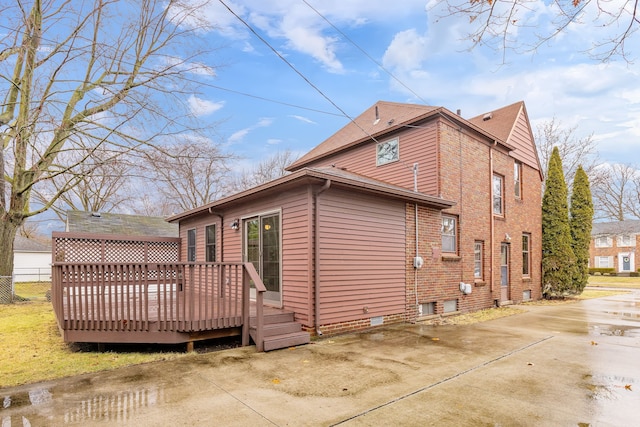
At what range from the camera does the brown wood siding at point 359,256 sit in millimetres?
6660

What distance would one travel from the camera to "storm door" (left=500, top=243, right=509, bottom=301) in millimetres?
11969

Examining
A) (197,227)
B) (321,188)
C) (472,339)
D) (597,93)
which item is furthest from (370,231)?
(197,227)

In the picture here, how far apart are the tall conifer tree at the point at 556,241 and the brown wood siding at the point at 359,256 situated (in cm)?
947

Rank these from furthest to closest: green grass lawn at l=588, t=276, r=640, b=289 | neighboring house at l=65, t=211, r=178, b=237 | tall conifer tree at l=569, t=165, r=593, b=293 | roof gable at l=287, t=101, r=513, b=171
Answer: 1. green grass lawn at l=588, t=276, r=640, b=289
2. neighboring house at l=65, t=211, r=178, b=237
3. tall conifer tree at l=569, t=165, r=593, b=293
4. roof gable at l=287, t=101, r=513, b=171

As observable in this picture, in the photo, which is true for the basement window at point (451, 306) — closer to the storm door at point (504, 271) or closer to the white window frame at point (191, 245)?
the storm door at point (504, 271)

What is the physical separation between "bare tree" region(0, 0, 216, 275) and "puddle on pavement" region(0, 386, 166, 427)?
613cm

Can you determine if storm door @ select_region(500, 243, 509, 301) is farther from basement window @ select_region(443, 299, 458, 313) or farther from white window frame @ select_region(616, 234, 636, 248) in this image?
white window frame @ select_region(616, 234, 636, 248)

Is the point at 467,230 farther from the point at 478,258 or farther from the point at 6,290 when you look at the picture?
the point at 6,290

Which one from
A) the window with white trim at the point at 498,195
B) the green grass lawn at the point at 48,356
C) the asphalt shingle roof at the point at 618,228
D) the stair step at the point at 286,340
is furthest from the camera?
the asphalt shingle roof at the point at 618,228

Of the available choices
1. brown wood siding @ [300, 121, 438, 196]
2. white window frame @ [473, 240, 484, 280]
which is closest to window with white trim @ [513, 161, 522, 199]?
white window frame @ [473, 240, 484, 280]

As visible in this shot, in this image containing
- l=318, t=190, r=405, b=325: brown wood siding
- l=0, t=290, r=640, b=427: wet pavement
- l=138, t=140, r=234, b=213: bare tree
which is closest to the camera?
l=0, t=290, r=640, b=427: wet pavement

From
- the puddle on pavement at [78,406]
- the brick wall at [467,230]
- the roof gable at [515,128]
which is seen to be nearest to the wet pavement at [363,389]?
the puddle on pavement at [78,406]

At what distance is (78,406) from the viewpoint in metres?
3.53

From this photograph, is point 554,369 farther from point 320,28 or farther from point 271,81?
point 271,81
